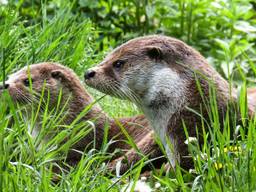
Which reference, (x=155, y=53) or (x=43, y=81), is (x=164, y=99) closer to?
(x=155, y=53)

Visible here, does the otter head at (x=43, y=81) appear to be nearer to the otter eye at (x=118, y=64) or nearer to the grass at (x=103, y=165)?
the grass at (x=103, y=165)

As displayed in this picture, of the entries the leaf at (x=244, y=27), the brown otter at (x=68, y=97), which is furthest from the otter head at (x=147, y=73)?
the leaf at (x=244, y=27)

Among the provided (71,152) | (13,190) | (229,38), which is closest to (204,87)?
(71,152)

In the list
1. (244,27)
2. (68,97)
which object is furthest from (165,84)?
(244,27)

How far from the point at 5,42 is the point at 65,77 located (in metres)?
0.63

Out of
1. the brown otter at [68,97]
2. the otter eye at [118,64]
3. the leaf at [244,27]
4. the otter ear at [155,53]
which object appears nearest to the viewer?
the otter ear at [155,53]

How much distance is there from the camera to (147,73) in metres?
4.97

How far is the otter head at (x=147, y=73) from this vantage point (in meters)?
4.85

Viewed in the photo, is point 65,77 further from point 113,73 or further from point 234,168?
point 234,168

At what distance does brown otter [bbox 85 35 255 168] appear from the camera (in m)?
4.82

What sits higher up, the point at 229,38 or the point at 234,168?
the point at 234,168

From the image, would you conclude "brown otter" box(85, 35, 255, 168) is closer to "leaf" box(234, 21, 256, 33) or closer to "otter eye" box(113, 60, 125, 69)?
"otter eye" box(113, 60, 125, 69)

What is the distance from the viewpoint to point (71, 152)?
17.2ft

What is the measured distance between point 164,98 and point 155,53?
276 millimetres
